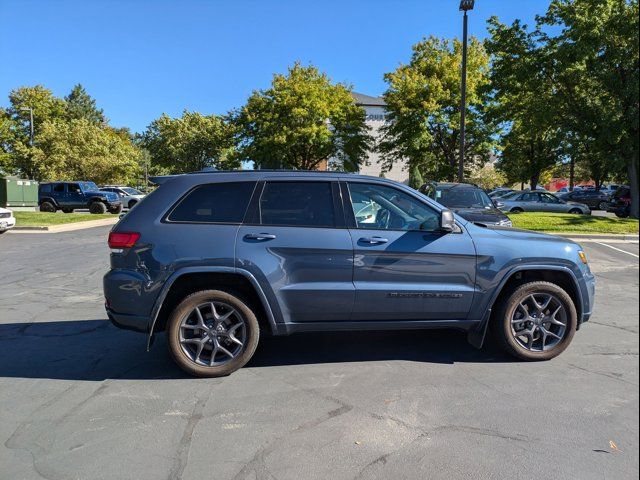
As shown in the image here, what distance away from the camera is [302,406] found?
372 centimetres

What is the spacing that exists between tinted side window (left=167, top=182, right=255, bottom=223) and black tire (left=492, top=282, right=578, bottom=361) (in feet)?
8.54

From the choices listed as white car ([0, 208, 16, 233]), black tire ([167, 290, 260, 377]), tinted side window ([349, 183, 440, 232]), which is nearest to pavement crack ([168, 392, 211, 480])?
black tire ([167, 290, 260, 377])

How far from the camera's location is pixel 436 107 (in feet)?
96.0

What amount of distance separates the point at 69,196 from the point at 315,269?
27.8 metres

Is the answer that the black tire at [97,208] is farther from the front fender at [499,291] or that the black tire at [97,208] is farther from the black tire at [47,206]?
the front fender at [499,291]

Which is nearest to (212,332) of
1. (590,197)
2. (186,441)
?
(186,441)

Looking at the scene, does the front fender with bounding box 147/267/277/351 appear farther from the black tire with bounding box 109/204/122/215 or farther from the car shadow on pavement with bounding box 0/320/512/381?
the black tire with bounding box 109/204/122/215

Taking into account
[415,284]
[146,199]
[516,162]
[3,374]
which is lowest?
[3,374]

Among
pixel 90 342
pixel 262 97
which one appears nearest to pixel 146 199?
pixel 90 342

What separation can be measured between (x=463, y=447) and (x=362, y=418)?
74 centimetres

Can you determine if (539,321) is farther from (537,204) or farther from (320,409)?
Answer: (537,204)

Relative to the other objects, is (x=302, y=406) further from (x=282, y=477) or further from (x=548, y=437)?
(x=548, y=437)

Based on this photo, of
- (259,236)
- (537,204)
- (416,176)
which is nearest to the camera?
(259,236)

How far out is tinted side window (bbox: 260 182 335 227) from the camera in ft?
14.4
